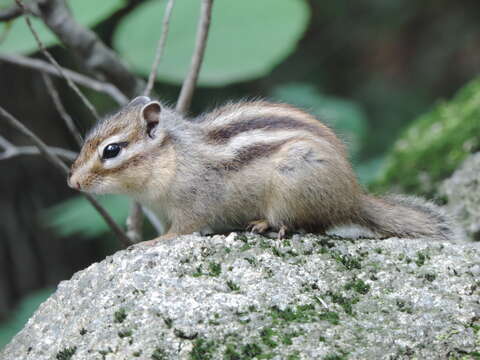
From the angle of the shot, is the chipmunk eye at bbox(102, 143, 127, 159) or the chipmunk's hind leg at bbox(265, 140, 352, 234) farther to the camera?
the chipmunk eye at bbox(102, 143, 127, 159)

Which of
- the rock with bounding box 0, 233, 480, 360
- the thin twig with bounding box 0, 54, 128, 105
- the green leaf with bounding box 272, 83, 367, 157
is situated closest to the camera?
the rock with bounding box 0, 233, 480, 360

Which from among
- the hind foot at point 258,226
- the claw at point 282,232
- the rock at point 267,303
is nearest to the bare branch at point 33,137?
the rock at point 267,303

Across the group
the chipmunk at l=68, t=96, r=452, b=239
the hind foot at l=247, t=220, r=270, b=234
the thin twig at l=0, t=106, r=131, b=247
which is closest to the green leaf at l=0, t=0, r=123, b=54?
the thin twig at l=0, t=106, r=131, b=247

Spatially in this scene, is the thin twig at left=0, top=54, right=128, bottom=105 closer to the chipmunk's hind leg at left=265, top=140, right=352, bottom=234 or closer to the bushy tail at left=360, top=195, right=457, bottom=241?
the chipmunk's hind leg at left=265, top=140, right=352, bottom=234

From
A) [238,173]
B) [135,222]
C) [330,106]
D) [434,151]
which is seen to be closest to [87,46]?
[135,222]

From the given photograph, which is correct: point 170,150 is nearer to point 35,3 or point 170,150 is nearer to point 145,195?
point 145,195

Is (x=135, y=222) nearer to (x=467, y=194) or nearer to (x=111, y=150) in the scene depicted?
(x=111, y=150)
